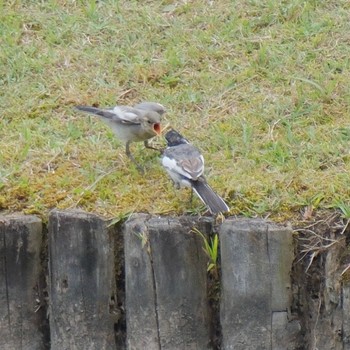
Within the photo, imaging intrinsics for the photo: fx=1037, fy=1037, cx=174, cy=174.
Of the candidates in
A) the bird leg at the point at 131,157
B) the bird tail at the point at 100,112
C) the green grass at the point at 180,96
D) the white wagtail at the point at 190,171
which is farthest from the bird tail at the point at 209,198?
the bird tail at the point at 100,112

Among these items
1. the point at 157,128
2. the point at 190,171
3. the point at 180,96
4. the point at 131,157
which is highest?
the point at 180,96

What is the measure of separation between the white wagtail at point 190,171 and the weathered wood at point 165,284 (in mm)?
125

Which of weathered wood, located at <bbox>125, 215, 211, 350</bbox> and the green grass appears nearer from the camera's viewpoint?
weathered wood, located at <bbox>125, 215, 211, 350</bbox>

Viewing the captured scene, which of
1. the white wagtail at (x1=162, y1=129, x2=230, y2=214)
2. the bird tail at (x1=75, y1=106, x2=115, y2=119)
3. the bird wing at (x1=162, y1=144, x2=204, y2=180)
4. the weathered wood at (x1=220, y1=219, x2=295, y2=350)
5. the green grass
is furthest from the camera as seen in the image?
the bird tail at (x1=75, y1=106, x2=115, y2=119)

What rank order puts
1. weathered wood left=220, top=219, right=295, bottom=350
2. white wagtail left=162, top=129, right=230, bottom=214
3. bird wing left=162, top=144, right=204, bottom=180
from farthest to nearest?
bird wing left=162, top=144, right=204, bottom=180 < white wagtail left=162, top=129, right=230, bottom=214 < weathered wood left=220, top=219, right=295, bottom=350

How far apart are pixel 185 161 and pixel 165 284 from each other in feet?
2.40

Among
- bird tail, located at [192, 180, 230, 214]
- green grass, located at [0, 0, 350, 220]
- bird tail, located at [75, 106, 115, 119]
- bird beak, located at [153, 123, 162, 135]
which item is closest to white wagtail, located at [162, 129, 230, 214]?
bird tail, located at [192, 180, 230, 214]

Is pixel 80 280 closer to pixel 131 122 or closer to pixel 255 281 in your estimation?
pixel 255 281

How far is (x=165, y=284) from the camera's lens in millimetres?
5230

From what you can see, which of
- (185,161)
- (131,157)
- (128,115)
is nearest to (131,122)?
(128,115)

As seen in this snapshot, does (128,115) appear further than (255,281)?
Yes

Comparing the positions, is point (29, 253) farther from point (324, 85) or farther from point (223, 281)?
point (324, 85)

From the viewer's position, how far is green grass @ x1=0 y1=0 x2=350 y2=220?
18.6 feet

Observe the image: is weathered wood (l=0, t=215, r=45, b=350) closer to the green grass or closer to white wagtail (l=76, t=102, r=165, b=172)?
the green grass
